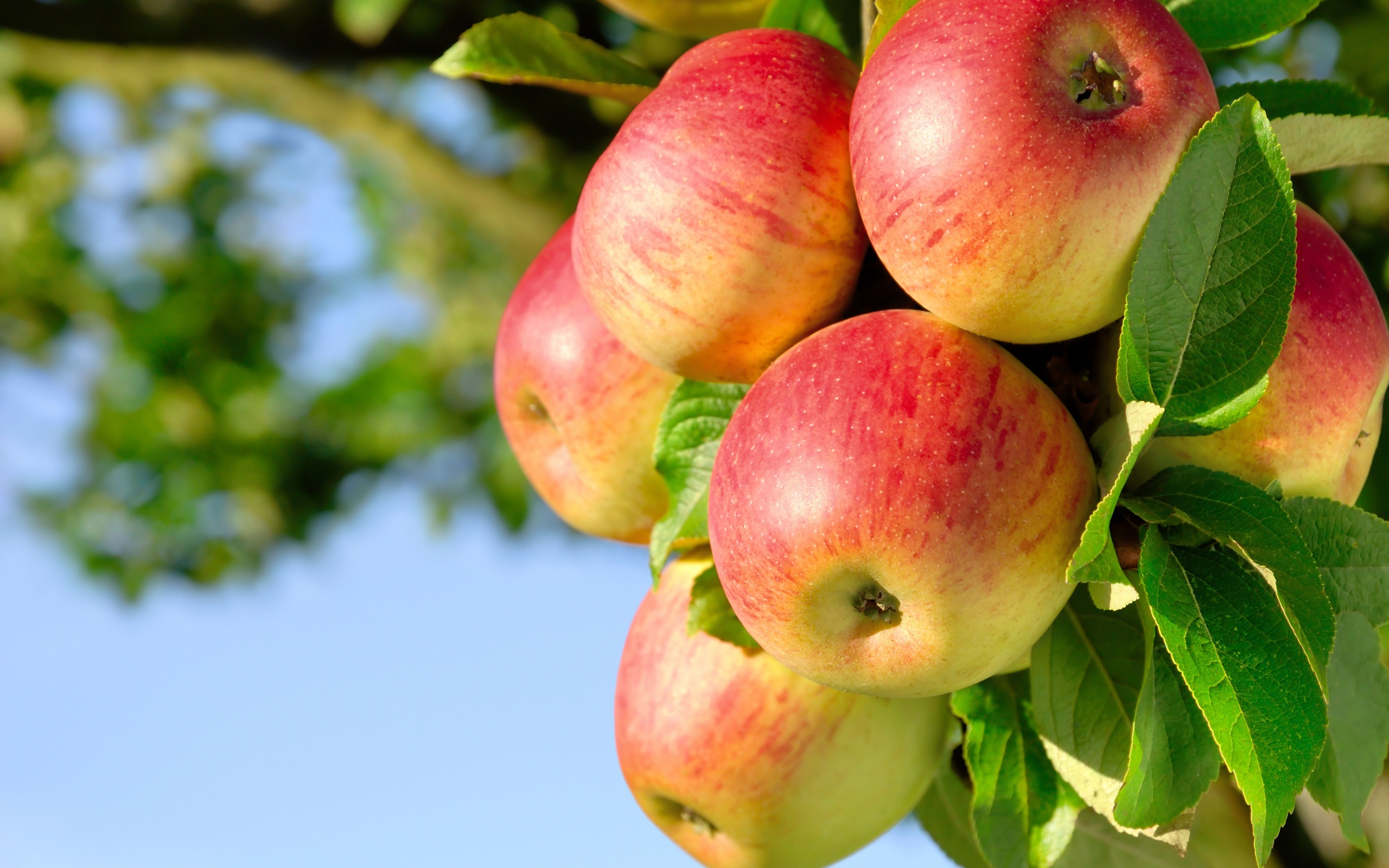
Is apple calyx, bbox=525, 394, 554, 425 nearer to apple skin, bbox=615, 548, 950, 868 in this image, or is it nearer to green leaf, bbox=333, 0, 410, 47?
apple skin, bbox=615, 548, 950, 868

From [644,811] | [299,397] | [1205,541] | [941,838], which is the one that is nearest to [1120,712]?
[1205,541]

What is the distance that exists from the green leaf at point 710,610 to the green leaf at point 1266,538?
1.09ft

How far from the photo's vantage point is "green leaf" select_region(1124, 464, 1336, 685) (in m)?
0.65

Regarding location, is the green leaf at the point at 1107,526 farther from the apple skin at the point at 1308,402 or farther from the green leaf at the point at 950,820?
the green leaf at the point at 950,820

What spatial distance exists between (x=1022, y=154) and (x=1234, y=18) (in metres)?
0.29

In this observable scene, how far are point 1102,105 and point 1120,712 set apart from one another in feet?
1.37

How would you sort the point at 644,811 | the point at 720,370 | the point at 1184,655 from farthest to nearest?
the point at 644,811, the point at 720,370, the point at 1184,655

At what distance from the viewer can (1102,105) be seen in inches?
27.1

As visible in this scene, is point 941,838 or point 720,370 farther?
point 941,838

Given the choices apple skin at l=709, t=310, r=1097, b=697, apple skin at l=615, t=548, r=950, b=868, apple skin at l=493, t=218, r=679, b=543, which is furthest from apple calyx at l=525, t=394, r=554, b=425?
apple skin at l=709, t=310, r=1097, b=697

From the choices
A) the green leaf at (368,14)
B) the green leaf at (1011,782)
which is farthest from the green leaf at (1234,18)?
the green leaf at (368,14)

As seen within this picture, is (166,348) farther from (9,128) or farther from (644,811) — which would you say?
(644,811)

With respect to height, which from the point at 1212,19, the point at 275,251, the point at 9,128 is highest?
the point at 1212,19

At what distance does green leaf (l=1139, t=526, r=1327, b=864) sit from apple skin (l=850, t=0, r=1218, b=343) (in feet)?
0.52
